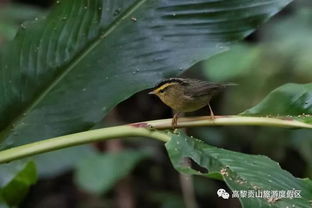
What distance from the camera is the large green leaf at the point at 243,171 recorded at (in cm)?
132

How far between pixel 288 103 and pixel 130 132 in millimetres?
436

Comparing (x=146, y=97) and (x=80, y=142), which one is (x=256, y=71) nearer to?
(x=146, y=97)

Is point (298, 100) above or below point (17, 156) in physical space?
above

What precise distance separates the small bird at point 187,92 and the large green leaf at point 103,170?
1399 millimetres

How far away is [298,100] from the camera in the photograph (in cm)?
166

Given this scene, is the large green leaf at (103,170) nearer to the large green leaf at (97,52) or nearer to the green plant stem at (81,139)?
the large green leaf at (97,52)

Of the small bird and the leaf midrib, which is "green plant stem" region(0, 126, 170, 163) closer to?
the leaf midrib

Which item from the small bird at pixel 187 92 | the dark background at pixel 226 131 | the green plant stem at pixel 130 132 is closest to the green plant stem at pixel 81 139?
the green plant stem at pixel 130 132

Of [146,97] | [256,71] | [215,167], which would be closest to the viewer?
[215,167]

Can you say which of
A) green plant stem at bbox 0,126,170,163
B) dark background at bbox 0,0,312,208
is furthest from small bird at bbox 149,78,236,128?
dark background at bbox 0,0,312,208

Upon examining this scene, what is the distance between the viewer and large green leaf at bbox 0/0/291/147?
5.82ft

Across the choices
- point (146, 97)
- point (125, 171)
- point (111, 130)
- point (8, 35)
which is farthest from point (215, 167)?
point (146, 97)

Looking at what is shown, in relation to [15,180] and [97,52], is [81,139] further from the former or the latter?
[15,180]

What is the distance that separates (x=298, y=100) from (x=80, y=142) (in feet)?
1.91
